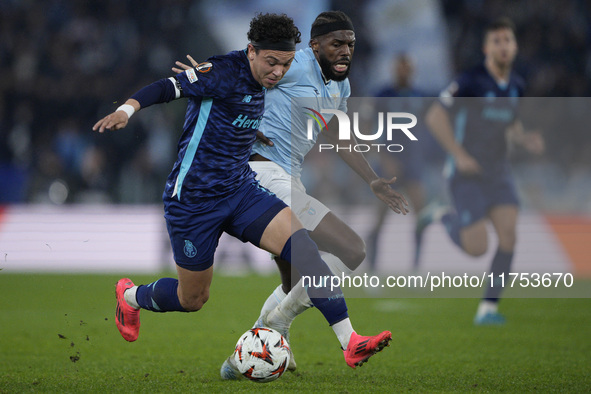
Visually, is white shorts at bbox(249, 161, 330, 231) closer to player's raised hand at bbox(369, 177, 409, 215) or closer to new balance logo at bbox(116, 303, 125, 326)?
player's raised hand at bbox(369, 177, 409, 215)

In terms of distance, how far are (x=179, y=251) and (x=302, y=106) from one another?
1455mm

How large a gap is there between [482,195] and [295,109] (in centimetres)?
322

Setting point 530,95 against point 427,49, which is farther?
point 530,95

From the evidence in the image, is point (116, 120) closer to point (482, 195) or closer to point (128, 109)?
point (128, 109)

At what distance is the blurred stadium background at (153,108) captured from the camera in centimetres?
1298

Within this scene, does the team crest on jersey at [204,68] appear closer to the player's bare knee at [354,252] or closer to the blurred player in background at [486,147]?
the player's bare knee at [354,252]

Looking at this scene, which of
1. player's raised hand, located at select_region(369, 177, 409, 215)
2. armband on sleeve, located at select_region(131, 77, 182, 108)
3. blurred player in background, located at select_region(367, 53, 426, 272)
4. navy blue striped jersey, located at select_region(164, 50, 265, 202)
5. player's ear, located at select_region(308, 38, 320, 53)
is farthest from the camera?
blurred player in background, located at select_region(367, 53, 426, 272)

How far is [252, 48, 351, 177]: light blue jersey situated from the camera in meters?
5.82

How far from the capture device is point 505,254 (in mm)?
8203

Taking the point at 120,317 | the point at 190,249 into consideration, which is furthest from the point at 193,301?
the point at 120,317

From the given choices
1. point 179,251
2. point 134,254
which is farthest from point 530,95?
point 179,251

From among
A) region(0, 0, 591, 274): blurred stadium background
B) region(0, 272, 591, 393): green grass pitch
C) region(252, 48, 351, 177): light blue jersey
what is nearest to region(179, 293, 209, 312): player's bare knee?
region(0, 272, 591, 393): green grass pitch

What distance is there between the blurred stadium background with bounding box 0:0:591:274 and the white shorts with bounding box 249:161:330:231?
517 centimetres

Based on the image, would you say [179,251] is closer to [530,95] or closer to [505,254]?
[505,254]
